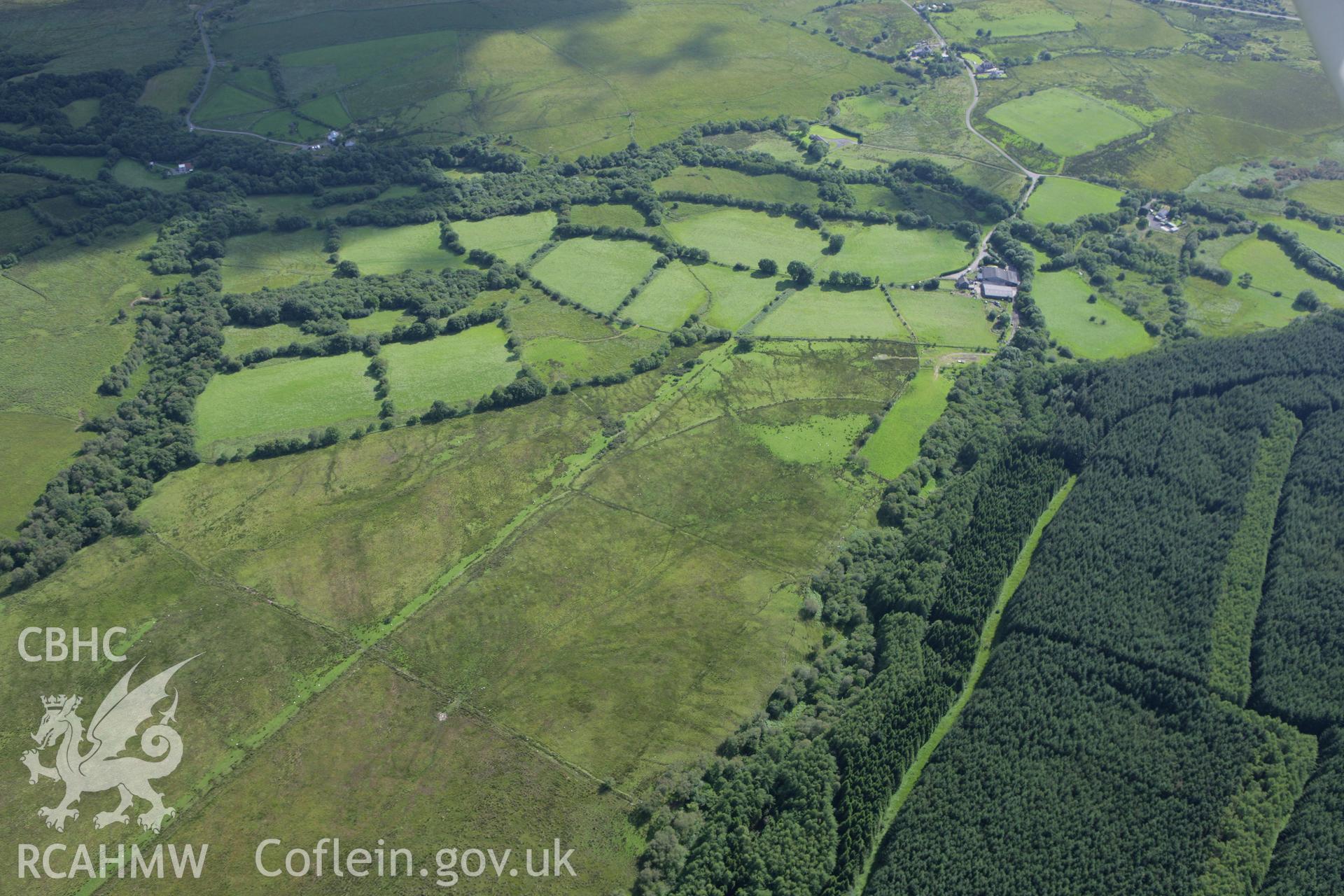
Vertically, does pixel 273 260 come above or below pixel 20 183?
below

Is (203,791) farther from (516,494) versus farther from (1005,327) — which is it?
(1005,327)

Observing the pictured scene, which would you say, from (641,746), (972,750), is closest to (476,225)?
(641,746)

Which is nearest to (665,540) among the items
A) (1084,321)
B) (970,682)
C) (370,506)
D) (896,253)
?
(370,506)

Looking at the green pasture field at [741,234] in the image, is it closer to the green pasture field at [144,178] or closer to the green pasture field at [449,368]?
the green pasture field at [449,368]

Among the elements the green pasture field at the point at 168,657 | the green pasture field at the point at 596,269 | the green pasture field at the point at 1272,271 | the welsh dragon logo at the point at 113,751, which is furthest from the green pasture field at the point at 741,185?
the welsh dragon logo at the point at 113,751

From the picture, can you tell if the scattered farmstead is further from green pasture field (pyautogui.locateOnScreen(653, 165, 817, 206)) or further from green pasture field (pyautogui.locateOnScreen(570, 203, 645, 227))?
green pasture field (pyautogui.locateOnScreen(570, 203, 645, 227))

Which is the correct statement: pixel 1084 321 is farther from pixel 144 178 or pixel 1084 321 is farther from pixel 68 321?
pixel 144 178

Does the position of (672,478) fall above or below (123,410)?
below
